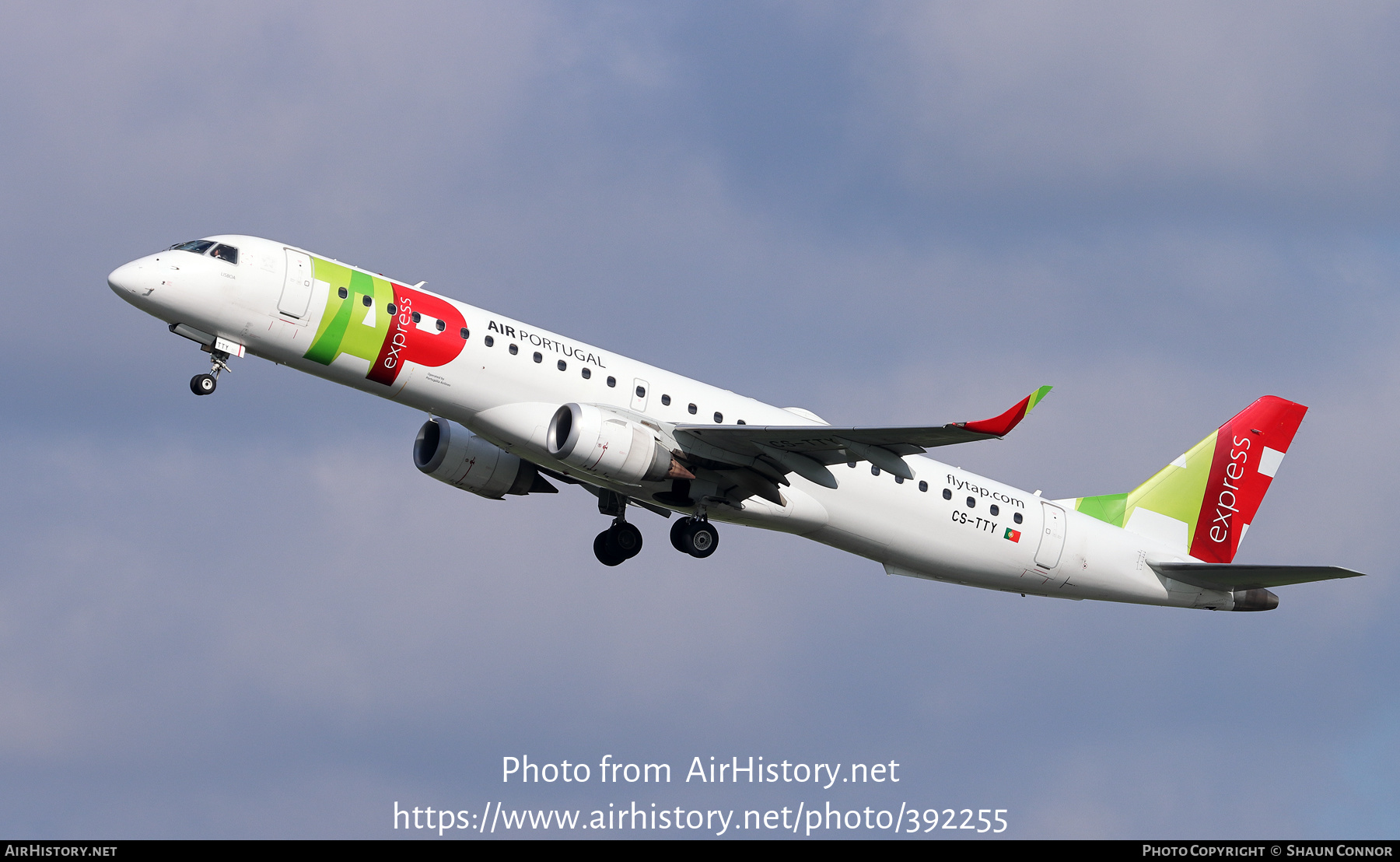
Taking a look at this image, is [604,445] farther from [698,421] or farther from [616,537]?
[616,537]

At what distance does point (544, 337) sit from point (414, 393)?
10.8 feet

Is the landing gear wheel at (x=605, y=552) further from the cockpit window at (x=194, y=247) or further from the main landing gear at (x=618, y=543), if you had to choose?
the cockpit window at (x=194, y=247)

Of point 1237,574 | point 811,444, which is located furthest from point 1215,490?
point 811,444

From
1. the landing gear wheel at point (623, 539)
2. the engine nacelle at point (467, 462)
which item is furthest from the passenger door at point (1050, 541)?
the engine nacelle at point (467, 462)

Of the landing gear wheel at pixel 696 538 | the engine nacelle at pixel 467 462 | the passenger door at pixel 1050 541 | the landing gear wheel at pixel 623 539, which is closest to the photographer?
the landing gear wheel at pixel 696 538

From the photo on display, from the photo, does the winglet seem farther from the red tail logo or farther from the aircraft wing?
the red tail logo

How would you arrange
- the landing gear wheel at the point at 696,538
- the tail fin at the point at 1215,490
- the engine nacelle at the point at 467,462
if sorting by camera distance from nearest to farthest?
the landing gear wheel at the point at 696,538 < the engine nacelle at the point at 467,462 < the tail fin at the point at 1215,490

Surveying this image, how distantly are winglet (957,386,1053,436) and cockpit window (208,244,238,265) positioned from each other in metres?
15.9

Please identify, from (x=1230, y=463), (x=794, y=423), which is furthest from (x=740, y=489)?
(x=1230, y=463)

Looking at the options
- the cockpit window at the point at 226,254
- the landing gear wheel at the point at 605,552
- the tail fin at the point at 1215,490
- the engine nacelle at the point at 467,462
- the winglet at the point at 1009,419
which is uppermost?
the tail fin at the point at 1215,490

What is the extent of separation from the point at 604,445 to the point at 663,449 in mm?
1690

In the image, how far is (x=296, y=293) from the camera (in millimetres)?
35125

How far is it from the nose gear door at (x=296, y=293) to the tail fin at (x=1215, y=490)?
2156 centimetres

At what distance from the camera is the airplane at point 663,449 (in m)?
35.1
